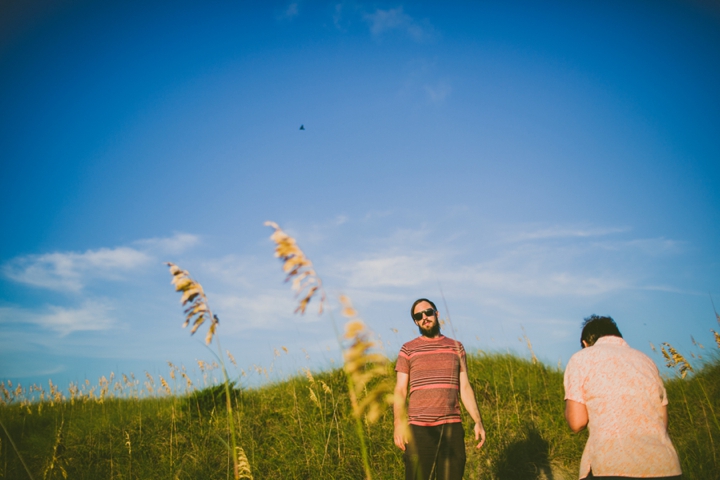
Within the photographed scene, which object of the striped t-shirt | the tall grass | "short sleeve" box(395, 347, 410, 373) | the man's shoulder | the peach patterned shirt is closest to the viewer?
the peach patterned shirt

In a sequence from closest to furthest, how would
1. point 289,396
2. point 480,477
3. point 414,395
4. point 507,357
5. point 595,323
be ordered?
point 595,323 < point 414,395 < point 480,477 < point 289,396 < point 507,357

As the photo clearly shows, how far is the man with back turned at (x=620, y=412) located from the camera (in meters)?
2.38

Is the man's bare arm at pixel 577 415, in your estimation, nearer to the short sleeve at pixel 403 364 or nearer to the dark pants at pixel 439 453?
the dark pants at pixel 439 453

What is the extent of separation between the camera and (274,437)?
23.4ft

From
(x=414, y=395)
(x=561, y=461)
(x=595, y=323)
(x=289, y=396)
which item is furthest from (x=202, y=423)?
(x=595, y=323)

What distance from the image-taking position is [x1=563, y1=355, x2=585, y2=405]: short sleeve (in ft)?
8.74

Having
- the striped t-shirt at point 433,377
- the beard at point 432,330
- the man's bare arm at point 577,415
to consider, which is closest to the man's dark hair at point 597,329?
the man's bare arm at point 577,415

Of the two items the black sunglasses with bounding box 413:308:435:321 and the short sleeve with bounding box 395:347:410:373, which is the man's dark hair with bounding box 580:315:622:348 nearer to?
the black sunglasses with bounding box 413:308:435:321

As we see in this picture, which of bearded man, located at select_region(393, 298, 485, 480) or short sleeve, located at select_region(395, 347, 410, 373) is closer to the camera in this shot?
bearded man, located at select_region(393, 298, 485, 480)

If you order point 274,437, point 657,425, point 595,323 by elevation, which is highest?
point 595,323

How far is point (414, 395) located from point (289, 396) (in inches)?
227

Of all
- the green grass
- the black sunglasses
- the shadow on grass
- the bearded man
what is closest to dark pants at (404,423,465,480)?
the bearded man

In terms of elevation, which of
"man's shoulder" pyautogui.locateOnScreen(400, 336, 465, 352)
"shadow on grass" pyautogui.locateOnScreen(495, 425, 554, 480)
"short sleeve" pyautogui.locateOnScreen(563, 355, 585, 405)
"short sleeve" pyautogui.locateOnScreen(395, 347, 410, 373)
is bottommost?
"shadow on grass" pyautogui.locateOnScreen(495, 425, 554, 480)

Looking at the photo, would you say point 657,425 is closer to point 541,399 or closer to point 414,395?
point 414,395
